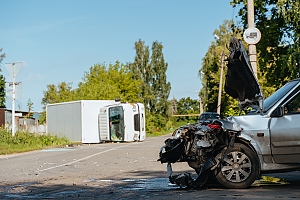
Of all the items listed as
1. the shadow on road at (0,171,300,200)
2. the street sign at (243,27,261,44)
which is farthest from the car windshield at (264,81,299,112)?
the street sign at (243,27,261,44)

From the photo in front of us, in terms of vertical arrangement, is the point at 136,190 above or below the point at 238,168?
below

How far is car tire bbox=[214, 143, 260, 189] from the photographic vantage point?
30.9 ft

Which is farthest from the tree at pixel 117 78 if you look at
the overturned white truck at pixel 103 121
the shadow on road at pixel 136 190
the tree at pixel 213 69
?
the shadow on road at pixel 136 190

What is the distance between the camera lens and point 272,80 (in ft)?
94.0

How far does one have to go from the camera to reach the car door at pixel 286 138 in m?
→ 9.38

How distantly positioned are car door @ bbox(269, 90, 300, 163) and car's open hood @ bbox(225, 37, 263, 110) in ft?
1.54

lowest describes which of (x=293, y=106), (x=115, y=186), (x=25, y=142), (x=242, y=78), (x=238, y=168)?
(x=115, y=186)

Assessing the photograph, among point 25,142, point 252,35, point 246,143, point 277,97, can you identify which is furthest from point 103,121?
point 246,143

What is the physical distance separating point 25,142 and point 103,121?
6.76 m

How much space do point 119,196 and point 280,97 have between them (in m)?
3.38

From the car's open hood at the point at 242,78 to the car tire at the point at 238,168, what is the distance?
0.91 m

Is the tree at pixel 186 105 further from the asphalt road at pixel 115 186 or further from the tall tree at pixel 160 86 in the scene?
the asphalt road at pixel 115 186

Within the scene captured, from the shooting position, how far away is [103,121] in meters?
35.8

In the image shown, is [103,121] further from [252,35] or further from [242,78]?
[242,78]
